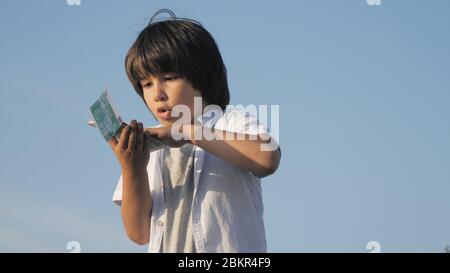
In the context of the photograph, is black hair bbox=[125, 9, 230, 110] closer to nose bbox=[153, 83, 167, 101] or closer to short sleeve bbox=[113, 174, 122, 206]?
nose bbox=[153, 83, 167, 101]

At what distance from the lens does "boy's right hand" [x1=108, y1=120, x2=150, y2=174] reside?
3873 millimetres

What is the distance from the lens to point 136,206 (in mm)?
4172


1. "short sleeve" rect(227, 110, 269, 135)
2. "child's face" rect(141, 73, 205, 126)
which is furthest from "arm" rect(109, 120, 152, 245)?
"short sleeve" rect(227, 110, 269, 135)

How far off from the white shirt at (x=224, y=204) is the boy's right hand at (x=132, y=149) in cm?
22

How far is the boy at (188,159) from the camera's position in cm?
391

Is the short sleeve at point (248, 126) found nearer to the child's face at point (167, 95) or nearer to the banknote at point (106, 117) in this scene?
the child's face at point (167, 95)

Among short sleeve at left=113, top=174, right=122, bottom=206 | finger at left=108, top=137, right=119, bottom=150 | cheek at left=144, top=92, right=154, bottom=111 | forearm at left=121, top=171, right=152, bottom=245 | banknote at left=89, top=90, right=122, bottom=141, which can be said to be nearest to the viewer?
banknote at left=89, top=90, right=122, bottom=141

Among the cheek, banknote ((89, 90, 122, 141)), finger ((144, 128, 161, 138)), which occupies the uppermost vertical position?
the cheek

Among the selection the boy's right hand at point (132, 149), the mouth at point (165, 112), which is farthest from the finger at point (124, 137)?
the mouth at point (165, 112)

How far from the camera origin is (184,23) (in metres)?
4.49
